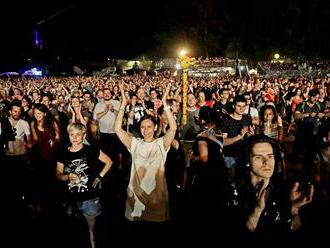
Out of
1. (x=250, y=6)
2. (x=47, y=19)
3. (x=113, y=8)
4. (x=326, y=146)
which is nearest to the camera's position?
(x=326, y=146)

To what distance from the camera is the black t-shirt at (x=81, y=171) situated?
455 centimetres

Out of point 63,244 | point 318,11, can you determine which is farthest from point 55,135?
point 318,11

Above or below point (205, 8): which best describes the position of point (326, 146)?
below

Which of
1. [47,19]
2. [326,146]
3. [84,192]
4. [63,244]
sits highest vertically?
[47,19]

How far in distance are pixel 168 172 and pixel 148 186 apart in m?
2.85

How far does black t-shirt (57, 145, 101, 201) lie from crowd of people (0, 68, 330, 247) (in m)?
0.01

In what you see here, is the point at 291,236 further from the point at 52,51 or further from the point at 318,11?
the point at 52,51

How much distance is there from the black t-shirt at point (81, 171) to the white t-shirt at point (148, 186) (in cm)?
46

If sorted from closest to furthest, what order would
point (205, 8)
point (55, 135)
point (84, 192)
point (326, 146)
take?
point (84, 192) < point (326, 146) < point (55, 135) < point (205, 8)

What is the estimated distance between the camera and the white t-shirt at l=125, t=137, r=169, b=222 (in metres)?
4.36

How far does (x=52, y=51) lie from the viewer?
70.9 meters

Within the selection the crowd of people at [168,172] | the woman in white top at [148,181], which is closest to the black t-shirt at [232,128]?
the crowd of people at [168,172]

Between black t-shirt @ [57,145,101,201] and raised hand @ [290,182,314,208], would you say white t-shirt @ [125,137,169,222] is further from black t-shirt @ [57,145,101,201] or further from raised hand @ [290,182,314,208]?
raised hand @ [290,182,314,208]

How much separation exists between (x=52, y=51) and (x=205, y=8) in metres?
27.0
